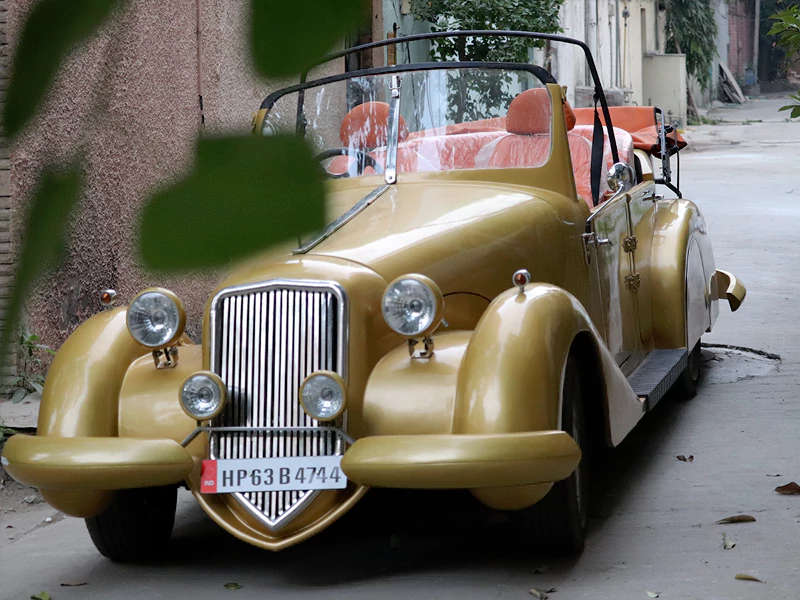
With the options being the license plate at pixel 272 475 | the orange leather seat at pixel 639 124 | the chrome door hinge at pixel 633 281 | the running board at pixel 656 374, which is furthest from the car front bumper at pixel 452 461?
the orange leather seat at pixel 639 124

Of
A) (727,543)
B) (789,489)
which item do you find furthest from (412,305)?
(789,489)

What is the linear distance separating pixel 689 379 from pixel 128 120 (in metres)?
4.98

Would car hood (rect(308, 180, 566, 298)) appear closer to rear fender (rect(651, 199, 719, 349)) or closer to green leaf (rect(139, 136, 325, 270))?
rear fender (rect(651, 199, 719, 349))

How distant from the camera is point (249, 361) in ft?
10.3

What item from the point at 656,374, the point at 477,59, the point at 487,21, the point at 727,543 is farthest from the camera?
the point at 487,21

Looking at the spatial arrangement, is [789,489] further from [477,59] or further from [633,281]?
[477,59]

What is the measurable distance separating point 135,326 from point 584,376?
128 cm

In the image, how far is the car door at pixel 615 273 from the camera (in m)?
4.23

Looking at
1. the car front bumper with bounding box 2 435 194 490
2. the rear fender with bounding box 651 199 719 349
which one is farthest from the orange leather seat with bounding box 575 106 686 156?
the car front bumper with bounding box 2 435 194 490

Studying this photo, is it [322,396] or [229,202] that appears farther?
[322,396]

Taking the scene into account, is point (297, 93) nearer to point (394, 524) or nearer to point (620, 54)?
point (394, 524)

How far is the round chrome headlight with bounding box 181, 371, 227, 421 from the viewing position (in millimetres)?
3053

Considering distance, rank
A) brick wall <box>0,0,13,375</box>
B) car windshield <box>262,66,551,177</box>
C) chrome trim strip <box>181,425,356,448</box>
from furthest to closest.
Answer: car windshield <box>262,66,551,177</box>
chrome trim strip <box>181,425,356,448</box>
brick wall <box>0,0,13,375</box>

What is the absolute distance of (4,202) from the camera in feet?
1.72
